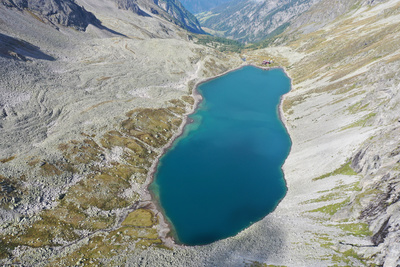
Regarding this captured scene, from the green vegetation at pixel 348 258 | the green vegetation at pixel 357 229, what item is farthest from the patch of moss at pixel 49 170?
the green vegetation at pixel 357 229

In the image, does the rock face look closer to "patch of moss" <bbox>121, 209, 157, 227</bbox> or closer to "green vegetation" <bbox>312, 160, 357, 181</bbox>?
"patch of moss" <bbox>121, 209, 157, 227</bbox>

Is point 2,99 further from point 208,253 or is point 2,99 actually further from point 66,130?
point 208,253

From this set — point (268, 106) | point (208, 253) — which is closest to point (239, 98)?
point (268, 106)

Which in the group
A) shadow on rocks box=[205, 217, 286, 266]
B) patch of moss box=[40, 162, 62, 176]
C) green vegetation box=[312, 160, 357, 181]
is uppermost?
green vegetation box=[312, 160, 357, 181]

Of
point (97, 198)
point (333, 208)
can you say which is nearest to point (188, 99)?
point (97, 198)

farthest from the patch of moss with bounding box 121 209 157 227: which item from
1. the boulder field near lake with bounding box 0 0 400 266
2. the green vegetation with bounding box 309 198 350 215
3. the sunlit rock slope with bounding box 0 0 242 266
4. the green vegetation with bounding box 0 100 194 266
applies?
the green vegetation with bounding box 309 198 350 215
